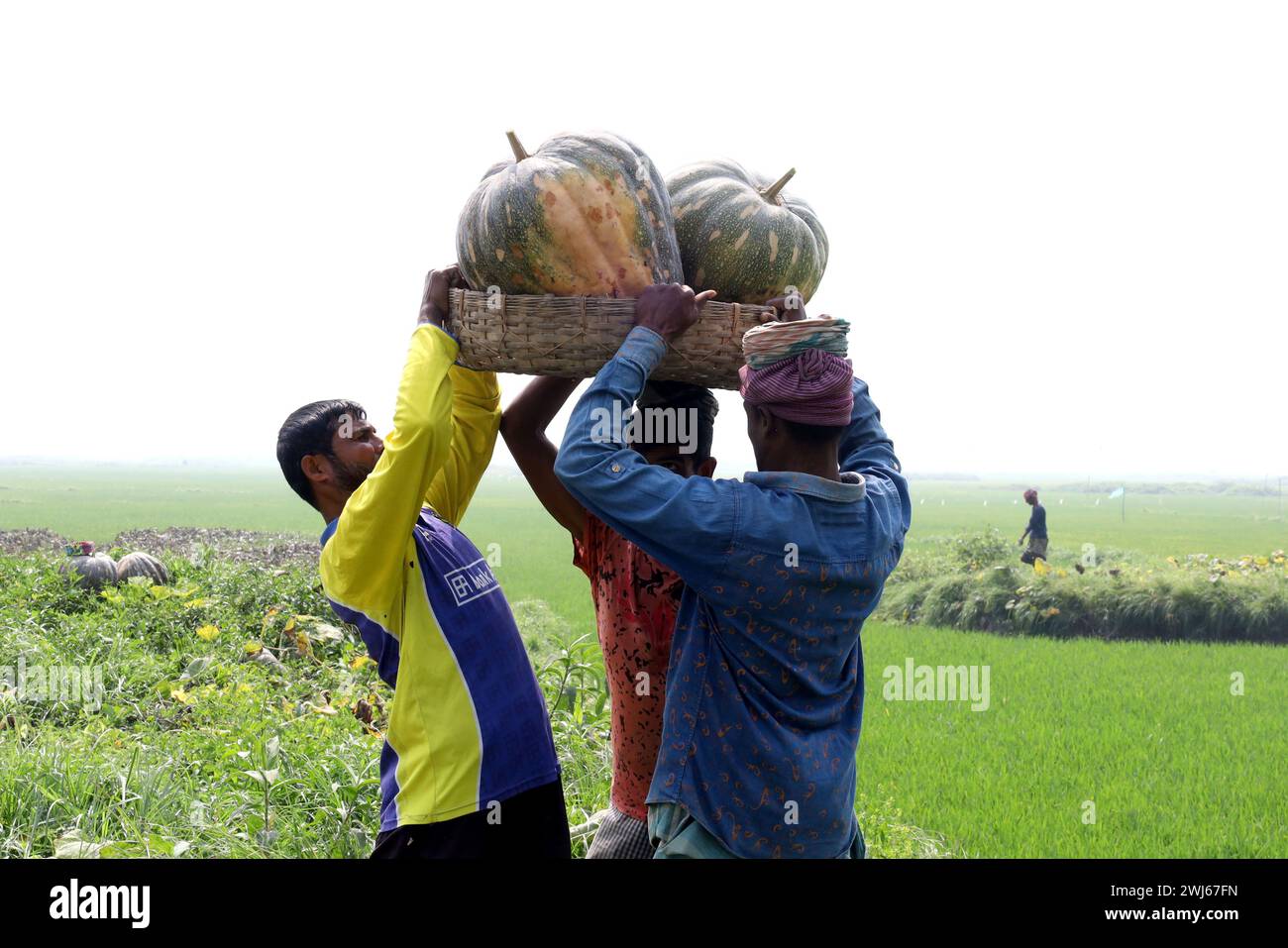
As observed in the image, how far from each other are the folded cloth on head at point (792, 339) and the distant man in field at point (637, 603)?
1.61 feet

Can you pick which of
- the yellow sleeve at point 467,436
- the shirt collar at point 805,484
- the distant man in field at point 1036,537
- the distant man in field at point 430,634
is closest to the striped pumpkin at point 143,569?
the yellow sleeve at point 467,436

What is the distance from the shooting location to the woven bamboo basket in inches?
99.4

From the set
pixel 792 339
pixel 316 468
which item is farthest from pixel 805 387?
pixel 316 468

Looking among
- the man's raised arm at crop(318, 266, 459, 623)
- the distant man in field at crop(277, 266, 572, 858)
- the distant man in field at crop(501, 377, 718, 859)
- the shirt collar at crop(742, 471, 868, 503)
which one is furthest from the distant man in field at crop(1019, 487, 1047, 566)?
the man's raised arm at crop(318, 266, 459, 623)

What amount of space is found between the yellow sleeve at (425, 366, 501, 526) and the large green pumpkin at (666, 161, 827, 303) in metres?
0.74

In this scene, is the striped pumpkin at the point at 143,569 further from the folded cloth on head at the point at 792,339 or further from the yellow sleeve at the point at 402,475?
the folded cloth on head at the point at 792,339

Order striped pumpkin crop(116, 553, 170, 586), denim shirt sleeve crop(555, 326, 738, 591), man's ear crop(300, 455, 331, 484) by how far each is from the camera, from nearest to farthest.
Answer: denim shirt sleeve crop(555, 326, 738, 591) → man's ear crop(300, 455, 331, 484) → striped pumpkin crop(116, 553, 170, 586)

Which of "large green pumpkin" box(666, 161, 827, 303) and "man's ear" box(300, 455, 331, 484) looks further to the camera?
"man's ear" box(300, 455, 331, 484)

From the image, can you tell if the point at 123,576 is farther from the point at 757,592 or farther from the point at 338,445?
the point at 757,592

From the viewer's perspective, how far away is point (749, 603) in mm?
2326

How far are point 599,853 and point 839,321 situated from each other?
1651 mm

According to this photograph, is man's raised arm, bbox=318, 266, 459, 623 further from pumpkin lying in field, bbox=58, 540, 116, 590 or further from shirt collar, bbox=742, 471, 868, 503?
pumpkin lying in field, bbox=58, 540, 116, 590

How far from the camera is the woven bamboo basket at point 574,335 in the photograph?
2525 mm

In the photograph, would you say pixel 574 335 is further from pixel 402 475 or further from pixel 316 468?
pixel 316 468
